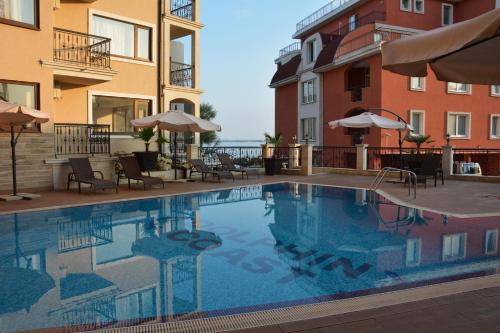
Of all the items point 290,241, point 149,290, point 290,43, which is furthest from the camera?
point 290,43

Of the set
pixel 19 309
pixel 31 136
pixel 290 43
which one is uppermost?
pixel 290 43

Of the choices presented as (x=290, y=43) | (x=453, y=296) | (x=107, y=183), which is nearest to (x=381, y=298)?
(x=453, y=296)

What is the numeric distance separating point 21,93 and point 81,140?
8.86 feet

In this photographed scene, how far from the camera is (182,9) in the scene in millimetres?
20078

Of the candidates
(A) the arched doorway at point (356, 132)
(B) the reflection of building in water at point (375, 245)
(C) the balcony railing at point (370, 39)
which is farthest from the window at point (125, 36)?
(A) the arched doorway at point (356, 132)

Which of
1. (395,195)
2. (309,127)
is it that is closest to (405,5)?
(309,127)

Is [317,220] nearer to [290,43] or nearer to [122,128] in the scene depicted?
[122,128]

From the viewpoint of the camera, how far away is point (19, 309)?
4.28 metres

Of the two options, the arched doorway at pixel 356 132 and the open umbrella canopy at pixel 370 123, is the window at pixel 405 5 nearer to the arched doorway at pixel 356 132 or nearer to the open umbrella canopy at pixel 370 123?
the arched doorway at pixel 356 132

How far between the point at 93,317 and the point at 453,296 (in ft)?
11.9

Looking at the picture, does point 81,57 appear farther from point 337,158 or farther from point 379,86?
point 337,158

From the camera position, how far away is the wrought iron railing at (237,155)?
740 inches

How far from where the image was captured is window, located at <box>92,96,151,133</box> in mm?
16688

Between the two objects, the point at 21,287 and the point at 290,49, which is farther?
the point at 290,49
